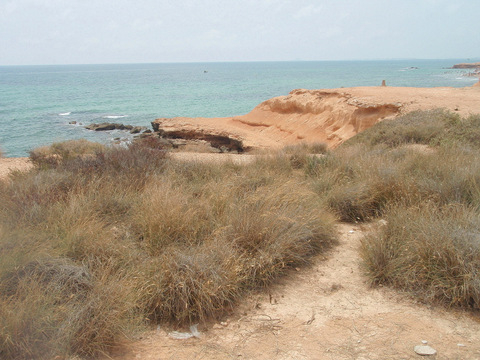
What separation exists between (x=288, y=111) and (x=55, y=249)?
24666 millimetres

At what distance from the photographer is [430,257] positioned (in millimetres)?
3789

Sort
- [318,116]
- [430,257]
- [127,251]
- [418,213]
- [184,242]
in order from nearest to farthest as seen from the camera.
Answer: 1. [430,257]
2. [127,251]
3. [184,242]
4. [418,213]
5. [318,116]

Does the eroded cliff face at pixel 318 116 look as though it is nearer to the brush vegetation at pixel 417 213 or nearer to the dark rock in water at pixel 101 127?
the dark rock in water at pixel 101 127

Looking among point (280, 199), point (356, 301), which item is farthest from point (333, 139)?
point (356, 301)

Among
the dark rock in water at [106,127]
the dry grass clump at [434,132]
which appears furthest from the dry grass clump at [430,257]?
the dark rock in water at [106,127]

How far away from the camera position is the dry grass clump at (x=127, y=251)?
2.98 m

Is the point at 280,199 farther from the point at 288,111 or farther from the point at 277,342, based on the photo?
the point at 288,111

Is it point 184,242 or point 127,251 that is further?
point 184,242

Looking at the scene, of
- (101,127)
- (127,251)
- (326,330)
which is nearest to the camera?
(326,330)

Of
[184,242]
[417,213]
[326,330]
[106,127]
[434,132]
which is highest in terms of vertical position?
[434,132]

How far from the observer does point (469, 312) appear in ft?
11.4

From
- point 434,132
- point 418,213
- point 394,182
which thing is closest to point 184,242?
point 418,213

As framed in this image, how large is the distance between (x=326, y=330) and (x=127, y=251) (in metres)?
2.20

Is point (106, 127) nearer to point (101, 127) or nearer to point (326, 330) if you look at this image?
point (101, 127)
